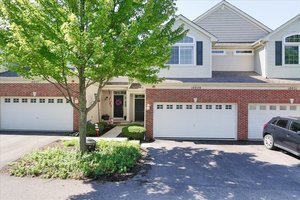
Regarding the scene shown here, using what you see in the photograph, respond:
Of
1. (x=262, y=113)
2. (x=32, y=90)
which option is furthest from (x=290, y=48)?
(x=32, y=90)

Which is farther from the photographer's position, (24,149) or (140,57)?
(24,149)

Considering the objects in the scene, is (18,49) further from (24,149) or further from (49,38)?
(24,149)

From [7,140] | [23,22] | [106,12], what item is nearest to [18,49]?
[23,22]

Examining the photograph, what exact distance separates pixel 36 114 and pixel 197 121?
10614mm

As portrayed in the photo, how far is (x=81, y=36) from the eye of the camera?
8141 millimetres

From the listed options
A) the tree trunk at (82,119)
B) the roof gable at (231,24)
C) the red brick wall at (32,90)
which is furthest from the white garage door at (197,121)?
the roof gable at (231,24)

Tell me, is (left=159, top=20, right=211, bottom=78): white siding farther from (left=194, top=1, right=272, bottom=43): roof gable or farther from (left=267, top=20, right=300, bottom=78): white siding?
(left=267, top=20, right=300, bottom=78): white siding

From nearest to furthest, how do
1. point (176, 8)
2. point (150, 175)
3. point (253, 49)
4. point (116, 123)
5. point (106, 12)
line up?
point (106, 12), point (150, 175), point (176, 8), point (253, 49), point (116, 123)

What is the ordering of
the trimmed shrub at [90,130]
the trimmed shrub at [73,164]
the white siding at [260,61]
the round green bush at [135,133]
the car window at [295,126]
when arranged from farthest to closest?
1. the white siding at [260,61]
2. the trimmed shrub at [90,130]
3. the round green bush at [135,133]
4. the car window at [295,126]
5. the trimmed shrub at [73,164]

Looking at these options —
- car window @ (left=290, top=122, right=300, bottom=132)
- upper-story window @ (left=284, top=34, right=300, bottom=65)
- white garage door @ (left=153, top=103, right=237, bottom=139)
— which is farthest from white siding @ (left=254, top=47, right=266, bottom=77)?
car window @ (left=290, top=122, right=300, bottom=132)

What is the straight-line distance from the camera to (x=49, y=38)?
8641mm

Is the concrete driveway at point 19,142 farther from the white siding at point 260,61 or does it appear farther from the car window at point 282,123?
the white siding at point 260,61

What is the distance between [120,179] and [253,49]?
15754mm

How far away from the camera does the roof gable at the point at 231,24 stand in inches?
785
